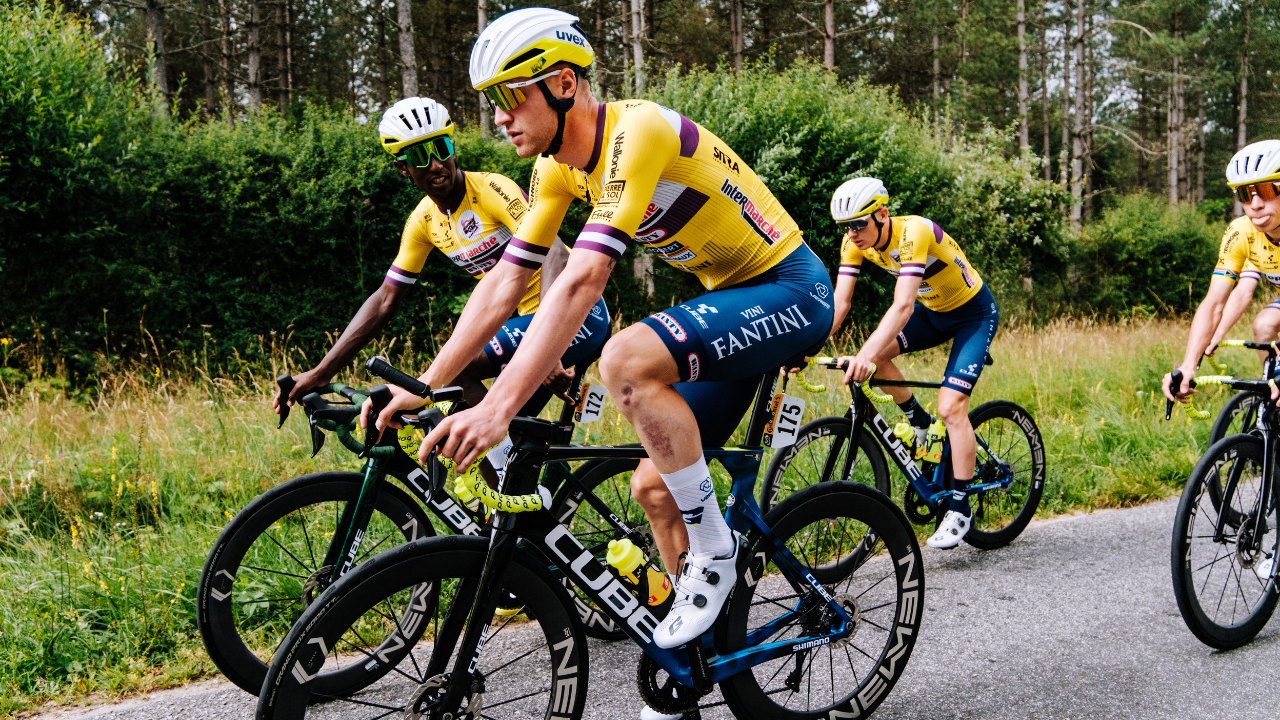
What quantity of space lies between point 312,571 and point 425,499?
2.00 feet

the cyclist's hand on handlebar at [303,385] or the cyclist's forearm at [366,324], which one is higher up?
the cyclist's forearm at [366,324]

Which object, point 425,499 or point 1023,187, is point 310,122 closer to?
point 425,499

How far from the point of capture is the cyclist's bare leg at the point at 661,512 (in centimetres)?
291

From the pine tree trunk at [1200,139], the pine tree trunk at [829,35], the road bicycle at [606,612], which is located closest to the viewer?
the road bicycle at [606,612]

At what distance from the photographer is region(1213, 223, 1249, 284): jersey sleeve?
5.32 meters

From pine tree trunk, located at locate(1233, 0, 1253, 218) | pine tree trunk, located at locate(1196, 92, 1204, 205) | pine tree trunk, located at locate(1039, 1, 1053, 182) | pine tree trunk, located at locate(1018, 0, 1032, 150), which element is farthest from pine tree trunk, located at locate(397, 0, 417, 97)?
pine tree trunk, located at locate(1196, 92, 1204, 205)

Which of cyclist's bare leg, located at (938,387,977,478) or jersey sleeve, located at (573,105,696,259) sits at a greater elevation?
jersey sleeve, located at (573,105,696,259)

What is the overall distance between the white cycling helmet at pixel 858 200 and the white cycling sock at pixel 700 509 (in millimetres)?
2853

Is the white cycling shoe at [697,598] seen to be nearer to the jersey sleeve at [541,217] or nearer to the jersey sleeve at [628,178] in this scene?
the jersey sleeve at [628,178]

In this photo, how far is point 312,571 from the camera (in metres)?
3.56

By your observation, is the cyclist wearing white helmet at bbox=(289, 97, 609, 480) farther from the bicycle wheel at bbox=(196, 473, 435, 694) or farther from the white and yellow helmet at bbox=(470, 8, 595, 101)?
the white and yellow helmet at bbox=(470, 8, 595, 101)

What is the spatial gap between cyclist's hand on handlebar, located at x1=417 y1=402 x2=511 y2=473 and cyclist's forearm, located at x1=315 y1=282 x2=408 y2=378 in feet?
5.89

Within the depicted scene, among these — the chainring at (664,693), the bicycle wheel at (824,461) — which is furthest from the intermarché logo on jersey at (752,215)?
the bicycle wheel at (824,461)

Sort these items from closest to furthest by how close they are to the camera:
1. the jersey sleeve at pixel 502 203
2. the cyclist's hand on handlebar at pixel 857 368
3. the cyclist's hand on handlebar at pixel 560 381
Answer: the cyclist's hand on handlebar at pixel 560 381, the jersey sleeve at pixel 502 203, the cyclist's hand on handlebar at pixel 857 368
